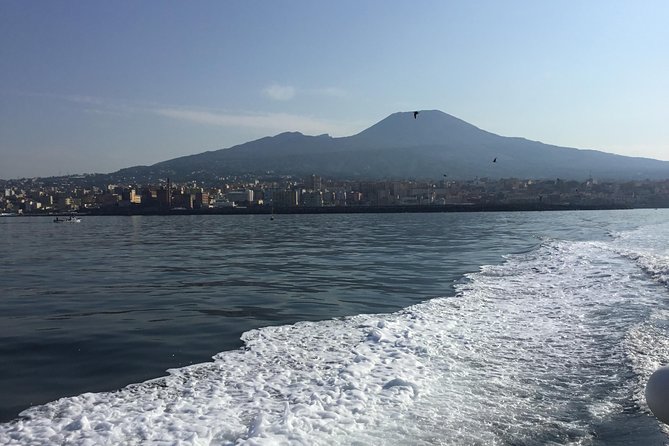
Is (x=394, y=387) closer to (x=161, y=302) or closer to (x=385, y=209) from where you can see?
(x=161, y=302)

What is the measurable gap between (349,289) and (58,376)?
660 cm

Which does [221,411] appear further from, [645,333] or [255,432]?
[645,333]

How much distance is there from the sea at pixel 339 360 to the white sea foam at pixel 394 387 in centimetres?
2

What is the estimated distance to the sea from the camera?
14.1 feet

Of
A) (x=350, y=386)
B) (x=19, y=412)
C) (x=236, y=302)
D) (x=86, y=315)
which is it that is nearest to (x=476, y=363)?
(x=350, y=386)

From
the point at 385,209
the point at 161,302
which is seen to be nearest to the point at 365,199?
the point at 385,209

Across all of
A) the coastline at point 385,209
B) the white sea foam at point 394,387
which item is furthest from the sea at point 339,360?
the coastline at point 385,209

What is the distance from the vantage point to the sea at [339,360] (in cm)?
429

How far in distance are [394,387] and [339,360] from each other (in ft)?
3.25

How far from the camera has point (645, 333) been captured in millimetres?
6969

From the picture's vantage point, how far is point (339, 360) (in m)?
6.08

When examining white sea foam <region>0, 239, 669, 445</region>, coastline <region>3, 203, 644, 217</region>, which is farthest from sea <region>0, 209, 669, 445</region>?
coastline <region>3, 203, 644, 217</region>

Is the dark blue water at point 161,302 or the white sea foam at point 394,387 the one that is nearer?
the white sea foam at point 394,387

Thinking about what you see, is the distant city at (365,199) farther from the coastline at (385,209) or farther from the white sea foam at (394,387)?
the white sea foam at (394,387)
